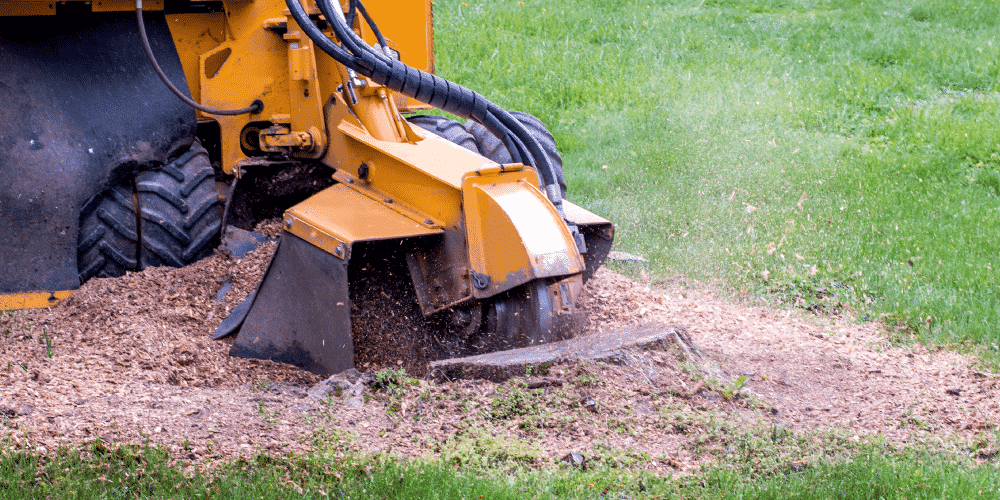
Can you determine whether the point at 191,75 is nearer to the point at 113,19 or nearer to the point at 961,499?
the point at 113,19

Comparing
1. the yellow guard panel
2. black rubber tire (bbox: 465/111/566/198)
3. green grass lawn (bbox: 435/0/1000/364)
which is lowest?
green grass lawn (bbox: 435/0/1000/364)

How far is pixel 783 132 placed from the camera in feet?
27.8

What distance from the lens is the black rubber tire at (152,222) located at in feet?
14.2

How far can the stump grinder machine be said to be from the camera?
3680mm

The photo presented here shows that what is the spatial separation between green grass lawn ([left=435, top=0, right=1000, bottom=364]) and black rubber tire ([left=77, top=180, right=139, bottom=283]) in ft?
9.29

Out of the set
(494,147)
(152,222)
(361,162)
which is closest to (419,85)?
(361,162)

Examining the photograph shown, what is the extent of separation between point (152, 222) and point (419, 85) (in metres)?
1.39

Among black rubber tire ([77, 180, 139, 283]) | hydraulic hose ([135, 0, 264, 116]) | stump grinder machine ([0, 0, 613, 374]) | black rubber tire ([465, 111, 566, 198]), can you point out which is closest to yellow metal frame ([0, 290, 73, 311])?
stump grinder machine ([0, 0, 613, 374])

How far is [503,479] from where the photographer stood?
2895 millimetres

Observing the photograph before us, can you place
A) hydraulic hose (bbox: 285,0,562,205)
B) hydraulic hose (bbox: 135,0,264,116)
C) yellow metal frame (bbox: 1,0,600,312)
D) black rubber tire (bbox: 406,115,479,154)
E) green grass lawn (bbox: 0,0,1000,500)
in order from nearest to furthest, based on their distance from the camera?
1. green grass lawn (bbox: 0,0,1000,500)
2. yellow metal frame (bbox: 1,0,600,312)
3. hydraulic hose (bbox: 285,0,562,205)
4. hydraulic hose (bbox: 135,0,264,116)
5. black rubber tire (bbox: 406,115,479,154)

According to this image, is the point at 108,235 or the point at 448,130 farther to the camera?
the point at 448,130

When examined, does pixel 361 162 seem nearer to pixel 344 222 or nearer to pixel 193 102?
pixel 344 222

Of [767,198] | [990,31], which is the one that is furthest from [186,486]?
[990,31]

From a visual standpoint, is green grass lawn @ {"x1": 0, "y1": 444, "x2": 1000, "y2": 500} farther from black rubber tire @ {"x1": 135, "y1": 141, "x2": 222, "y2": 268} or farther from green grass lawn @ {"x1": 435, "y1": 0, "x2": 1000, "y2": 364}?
green grass lawn @ {"x1": 435, "y1": 0, "x2": 1000, "y2": 364}
